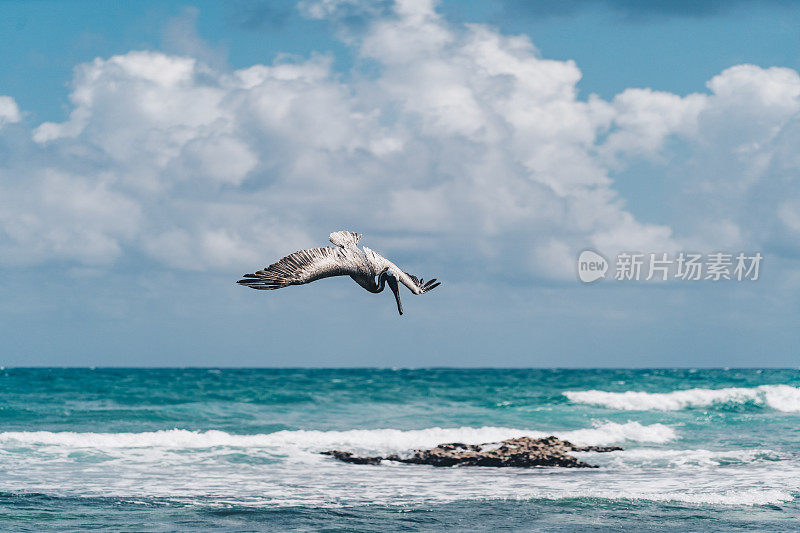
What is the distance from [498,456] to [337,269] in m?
11.3

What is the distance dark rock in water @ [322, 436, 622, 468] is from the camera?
16500mm

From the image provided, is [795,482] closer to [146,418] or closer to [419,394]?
[146,418]

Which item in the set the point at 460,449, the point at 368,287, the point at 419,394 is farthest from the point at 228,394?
the point at 368,287

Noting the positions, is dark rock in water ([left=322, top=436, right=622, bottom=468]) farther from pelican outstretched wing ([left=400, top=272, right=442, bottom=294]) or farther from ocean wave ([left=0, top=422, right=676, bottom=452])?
pelican outstretched wing ([left=400, top=272, right=442, bottom=294])

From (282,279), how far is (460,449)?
12190 millimetres

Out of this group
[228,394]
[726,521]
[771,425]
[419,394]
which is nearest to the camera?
[726,521]

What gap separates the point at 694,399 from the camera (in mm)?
34188

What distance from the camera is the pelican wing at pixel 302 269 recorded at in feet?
18.9

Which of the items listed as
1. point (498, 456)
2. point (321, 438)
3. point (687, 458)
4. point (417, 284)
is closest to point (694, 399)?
point (687, 458)

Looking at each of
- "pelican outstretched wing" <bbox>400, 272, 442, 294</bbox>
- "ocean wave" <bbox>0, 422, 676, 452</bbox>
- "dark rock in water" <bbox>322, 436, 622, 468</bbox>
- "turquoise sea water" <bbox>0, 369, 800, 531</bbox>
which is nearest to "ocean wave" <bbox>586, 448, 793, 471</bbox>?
"turquoise sea water" <bbox>0, 369, 800, 531</bbox>

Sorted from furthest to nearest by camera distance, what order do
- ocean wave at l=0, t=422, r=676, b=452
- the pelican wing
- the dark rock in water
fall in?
ocean wave at l=0, t=422, r=676, b=452, the dark rock in water, the pelican wing

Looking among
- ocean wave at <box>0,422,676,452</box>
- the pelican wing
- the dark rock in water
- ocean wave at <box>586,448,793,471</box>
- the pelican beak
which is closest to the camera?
the pelican wing

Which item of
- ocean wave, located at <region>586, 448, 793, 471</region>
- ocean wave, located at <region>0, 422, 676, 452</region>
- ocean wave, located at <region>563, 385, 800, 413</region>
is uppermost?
ocean wave, located at <region>563, 385, 800, 413</region>

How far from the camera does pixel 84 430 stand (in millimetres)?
22484
